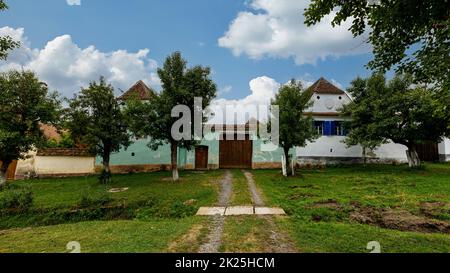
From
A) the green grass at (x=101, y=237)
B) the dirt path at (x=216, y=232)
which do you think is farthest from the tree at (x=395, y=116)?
the green grass at (x=101, y=237)

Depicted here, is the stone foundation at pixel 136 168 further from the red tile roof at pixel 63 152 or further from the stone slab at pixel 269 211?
the stone slab at pixel 269 211

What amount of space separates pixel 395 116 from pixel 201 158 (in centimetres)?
1415

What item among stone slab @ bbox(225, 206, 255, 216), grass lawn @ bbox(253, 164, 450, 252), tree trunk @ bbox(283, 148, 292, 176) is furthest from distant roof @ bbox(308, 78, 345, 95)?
stone slab @ bbox(225, 206, 255, 216)

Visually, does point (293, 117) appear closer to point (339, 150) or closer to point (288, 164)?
point (288, 164)

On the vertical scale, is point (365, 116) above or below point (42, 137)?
above

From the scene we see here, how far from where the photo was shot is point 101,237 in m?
5.86

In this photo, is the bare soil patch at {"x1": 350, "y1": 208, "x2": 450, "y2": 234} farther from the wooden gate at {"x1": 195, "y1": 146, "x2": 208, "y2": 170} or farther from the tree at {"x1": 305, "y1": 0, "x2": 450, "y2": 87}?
the wooden gate at {"x1": 195, "y1": 146, "x2": 208, "y2": 170}

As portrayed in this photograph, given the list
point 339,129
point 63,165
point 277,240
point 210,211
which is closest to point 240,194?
point 210,211

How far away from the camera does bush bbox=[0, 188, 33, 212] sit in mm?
9188

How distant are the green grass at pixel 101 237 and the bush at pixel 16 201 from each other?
267 centimetres

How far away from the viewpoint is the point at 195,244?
511 cm

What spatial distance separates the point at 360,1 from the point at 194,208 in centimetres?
720
